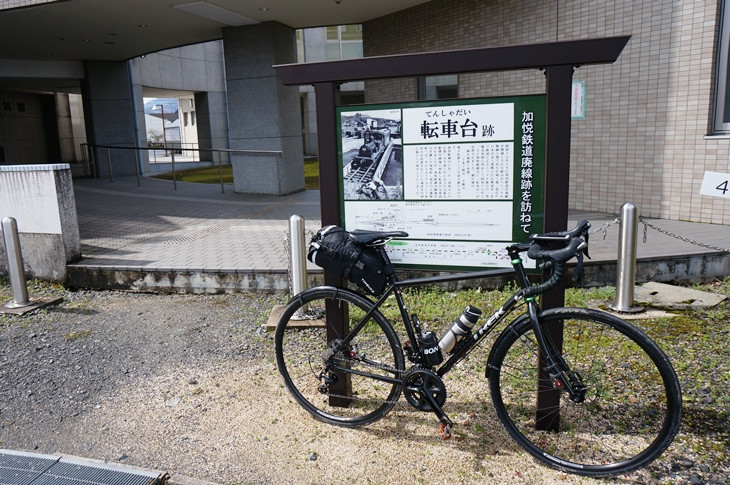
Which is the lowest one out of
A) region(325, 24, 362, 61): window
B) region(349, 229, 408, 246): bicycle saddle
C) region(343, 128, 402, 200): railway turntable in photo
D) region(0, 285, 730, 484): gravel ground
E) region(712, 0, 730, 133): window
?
region(0, 285, 730, 484): gravel ground

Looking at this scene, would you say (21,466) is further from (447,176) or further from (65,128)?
(65,128)

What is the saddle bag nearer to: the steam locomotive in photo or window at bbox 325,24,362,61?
the steam locomotive in photo

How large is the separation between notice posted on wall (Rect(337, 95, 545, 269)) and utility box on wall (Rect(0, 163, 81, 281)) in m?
4.39

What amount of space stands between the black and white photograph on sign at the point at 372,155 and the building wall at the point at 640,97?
6.24 meters

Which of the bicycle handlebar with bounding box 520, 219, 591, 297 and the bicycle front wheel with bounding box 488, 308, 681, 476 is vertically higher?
the bicycle handlebar with bounding box 520, 219, 591, 297

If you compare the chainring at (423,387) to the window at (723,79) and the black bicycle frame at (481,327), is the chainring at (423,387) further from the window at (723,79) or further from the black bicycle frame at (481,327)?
the window at (723,79)

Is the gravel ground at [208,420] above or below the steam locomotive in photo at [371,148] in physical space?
below

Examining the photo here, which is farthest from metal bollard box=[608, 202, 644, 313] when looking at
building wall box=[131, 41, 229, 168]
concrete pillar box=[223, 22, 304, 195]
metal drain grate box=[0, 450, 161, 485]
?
building wall box=[131, 41, 229, 168]

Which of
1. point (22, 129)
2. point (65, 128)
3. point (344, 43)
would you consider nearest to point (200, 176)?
point (22, 129)

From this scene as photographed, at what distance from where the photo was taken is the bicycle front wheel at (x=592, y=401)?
2.63 meters

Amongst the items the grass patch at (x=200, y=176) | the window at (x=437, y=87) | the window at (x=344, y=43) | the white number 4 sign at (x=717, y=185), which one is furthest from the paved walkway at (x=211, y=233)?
the window at (x=344, y=43)

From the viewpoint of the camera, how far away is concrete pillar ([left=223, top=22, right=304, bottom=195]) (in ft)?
39.2

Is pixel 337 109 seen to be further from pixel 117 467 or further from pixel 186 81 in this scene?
pixel 186 81

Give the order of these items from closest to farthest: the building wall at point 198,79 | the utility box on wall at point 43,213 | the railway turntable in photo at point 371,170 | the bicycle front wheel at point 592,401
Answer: the bicycle front wheel at point 592,401
the railway turntable in photo at point 371,170
the utility box on wall at point 43,213
the building wall at point 198,79
